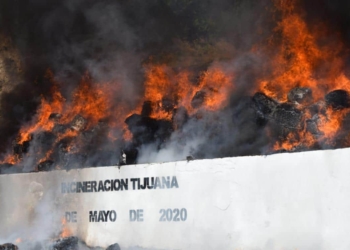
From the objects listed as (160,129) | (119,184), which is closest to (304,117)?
(160,129)

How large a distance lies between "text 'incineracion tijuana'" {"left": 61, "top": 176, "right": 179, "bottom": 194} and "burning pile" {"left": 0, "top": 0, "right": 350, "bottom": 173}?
0.44m

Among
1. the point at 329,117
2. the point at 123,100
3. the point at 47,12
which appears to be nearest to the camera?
the point at 329,117

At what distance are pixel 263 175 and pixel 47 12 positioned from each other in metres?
7.95

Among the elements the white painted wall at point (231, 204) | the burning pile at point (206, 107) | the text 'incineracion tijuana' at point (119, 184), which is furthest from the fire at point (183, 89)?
the white painted wall at point (231, 204)

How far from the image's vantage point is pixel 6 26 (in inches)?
537

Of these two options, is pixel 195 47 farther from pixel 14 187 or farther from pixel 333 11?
pixel 14 187

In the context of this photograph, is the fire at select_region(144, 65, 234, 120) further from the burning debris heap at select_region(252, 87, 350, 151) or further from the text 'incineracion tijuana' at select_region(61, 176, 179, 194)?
the text 'incineracion tijuana' at select_region(61, 176, 179, 194)

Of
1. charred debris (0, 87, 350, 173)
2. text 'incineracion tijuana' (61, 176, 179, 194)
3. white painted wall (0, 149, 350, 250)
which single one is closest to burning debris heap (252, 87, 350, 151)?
charred debris (0, 87, 350, 173)

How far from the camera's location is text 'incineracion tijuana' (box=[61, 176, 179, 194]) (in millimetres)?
8711

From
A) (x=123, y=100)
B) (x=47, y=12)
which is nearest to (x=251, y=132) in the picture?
(x=123, y=100)

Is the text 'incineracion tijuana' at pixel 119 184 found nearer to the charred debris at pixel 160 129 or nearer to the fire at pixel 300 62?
the charred debris at pixel 160 129

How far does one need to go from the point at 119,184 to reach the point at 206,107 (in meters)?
2.23

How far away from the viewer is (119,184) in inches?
368

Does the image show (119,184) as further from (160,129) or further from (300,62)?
(300,62)
